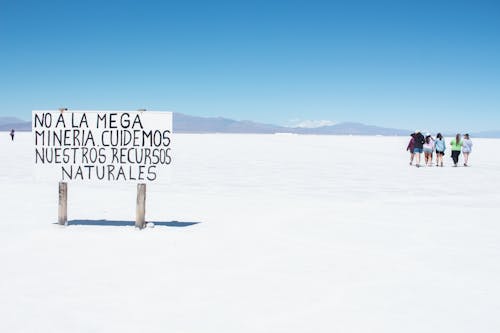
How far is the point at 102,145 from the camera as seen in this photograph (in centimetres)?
747

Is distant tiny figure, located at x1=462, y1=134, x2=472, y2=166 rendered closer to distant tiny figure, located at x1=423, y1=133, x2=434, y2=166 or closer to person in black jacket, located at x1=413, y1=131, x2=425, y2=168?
distant tiny figure, located at x1=423, y1=133, x2=434, y2=166

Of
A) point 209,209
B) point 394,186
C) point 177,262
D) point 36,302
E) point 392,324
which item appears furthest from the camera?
point 394,186

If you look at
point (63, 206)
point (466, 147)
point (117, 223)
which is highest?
point (466, 147)

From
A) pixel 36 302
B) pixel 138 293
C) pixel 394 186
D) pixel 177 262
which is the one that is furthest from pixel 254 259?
pixel 394 186

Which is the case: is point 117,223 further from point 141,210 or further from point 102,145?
point 102,145

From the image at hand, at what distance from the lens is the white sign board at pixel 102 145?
7.38 meters

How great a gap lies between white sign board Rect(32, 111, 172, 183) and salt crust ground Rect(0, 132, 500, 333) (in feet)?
2.95

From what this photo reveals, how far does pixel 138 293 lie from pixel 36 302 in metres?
0.88

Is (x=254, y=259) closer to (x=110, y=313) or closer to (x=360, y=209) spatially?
(x=110, y=313)

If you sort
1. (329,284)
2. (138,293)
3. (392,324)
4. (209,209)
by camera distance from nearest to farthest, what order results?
(392,324) < (138,293) < (329,284) < (209,209)

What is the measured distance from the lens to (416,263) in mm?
5551

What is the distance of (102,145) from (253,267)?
3.57 metres

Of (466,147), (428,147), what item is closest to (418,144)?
(428,147)

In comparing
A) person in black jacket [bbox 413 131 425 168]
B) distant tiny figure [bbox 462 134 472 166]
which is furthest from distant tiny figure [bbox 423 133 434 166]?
distant tiny figure [bbox 462 134 472 166]
